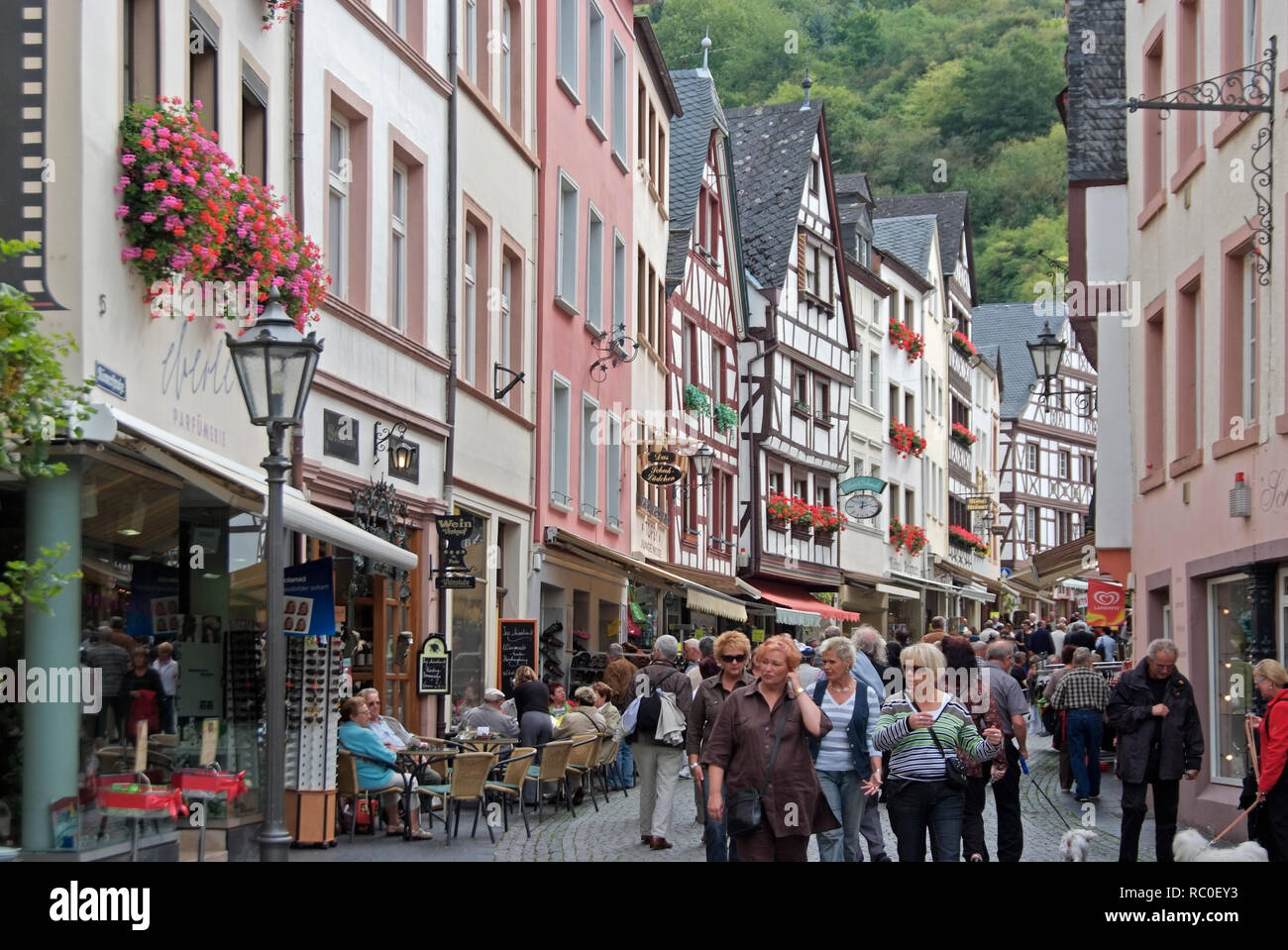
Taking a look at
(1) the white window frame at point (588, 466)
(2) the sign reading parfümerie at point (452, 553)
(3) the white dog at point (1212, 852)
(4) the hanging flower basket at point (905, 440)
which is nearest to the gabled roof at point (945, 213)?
(4) the hanging flower basket at point (905, 440)

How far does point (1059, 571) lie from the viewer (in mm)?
28312

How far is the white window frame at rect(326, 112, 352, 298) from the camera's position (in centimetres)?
1684

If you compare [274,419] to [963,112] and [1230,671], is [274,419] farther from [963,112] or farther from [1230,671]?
[963,112]

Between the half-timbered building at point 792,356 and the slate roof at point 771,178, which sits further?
the slate roof at point 771,178

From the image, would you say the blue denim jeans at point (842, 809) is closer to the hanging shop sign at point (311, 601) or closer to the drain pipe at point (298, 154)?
the hanging shop sign at point (311, 601)

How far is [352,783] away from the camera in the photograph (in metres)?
14.6

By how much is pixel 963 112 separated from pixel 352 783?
6534 cm

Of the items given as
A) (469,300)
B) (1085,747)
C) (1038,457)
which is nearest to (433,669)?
(469,300)

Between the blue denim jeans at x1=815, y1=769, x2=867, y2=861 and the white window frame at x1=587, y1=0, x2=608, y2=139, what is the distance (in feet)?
58.6

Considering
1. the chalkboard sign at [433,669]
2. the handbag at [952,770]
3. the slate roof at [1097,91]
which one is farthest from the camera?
the slate roof at [1097,91]

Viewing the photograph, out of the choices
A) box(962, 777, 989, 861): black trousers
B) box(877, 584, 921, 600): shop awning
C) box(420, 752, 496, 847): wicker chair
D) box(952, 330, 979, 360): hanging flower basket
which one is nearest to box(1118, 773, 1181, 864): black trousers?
box(962, 777, 989, 861): black trousers

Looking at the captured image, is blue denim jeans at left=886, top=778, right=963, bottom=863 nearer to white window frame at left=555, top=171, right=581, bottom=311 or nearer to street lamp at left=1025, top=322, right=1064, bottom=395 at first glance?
white window frame at left=555, top=171, right=581, bottom=311

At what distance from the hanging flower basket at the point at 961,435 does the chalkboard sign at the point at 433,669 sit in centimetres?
4396

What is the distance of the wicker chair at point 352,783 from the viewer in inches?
573
